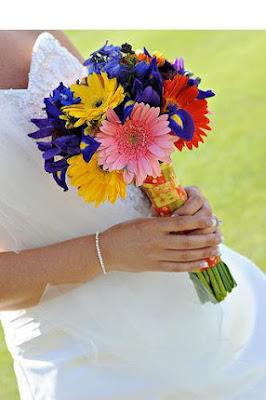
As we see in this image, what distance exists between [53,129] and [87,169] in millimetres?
160

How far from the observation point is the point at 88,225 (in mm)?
3109

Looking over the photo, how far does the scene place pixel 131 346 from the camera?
10.1 feet

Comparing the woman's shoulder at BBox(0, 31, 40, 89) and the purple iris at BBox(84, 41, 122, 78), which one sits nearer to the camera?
the purple iris at BBox(84, 41, 122, 78)

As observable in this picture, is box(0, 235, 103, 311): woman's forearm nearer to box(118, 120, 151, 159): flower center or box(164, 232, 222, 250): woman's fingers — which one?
box(164, 232, 222, 250): woman's fingers

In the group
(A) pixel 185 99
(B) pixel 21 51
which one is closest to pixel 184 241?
(A) pixel 185 99

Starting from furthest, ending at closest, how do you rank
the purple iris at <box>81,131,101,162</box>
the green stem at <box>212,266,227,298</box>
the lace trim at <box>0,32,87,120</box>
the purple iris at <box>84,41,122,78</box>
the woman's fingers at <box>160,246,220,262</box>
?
the green stem at <box>212,266,227,298</box> < the lace trim at <box>0,32,87,120</box> < the woman's fingers at <box>160,246,220,262</box> < the purple iris at <box>84,41,122,78</box> < the purple iris at <box>81,131,101,162</box>

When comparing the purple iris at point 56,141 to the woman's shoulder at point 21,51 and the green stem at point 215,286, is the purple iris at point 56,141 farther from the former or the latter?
the green stem at point 215,286

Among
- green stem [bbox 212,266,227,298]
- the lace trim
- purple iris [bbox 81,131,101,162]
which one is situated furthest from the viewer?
green stem [bbox 212,266,227,298]

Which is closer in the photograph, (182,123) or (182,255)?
(182,123)

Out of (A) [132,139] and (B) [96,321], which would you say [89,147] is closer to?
(A) [132,139]

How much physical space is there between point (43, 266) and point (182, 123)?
0.63 metres

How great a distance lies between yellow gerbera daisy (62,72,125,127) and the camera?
2.68 meters

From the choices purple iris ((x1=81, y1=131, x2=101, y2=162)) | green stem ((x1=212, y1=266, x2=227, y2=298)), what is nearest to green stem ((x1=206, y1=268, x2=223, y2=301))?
green stem ((x1=212, y1=266, x2=227, y2=298))
